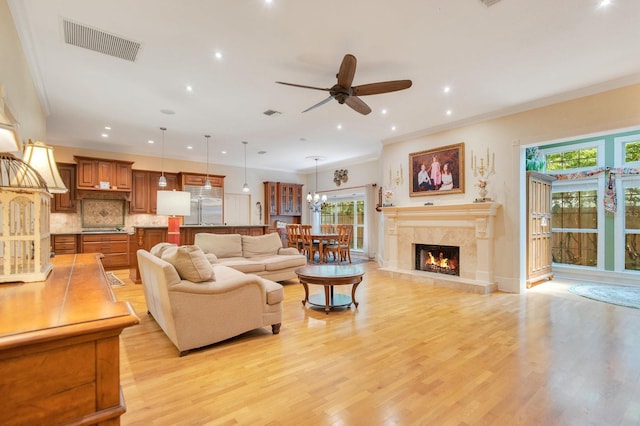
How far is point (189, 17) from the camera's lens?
2.74m

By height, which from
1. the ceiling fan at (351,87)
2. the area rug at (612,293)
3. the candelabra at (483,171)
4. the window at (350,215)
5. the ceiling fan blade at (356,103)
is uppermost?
the ceiling fan at (351,87)

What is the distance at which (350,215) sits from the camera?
10.0 meters

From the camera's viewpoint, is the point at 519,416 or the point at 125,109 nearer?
the point at 519,416

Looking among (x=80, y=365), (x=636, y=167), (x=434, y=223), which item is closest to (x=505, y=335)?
(x=434, y=223)

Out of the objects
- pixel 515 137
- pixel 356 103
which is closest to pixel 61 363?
pixel 356 103

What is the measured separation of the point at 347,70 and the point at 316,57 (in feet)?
1.90

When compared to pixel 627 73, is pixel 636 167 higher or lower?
lower

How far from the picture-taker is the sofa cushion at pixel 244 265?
16.0ft

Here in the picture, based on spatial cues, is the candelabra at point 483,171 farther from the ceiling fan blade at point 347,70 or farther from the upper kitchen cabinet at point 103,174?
the upper kitchen cabinet at point 103,174

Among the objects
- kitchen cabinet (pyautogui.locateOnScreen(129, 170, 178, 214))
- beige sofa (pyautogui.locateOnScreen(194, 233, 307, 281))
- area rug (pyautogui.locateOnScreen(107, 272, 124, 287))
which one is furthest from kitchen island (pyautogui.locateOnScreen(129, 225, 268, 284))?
kitchen cabinet (pyautogui.locateOnScreen(129, 170, 178, 214))

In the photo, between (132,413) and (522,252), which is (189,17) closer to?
(132,413)

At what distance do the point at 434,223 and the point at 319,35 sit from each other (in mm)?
4130

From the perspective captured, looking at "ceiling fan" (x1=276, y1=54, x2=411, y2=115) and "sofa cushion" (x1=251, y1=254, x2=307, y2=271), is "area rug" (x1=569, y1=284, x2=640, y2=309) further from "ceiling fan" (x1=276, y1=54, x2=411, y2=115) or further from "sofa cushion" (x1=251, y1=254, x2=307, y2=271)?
"sofa cushion" (x1=251, y1=254, x2=307, y2=271)

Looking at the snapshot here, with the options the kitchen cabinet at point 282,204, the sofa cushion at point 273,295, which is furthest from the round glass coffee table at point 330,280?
the kitchen cabinet at point 282,204
